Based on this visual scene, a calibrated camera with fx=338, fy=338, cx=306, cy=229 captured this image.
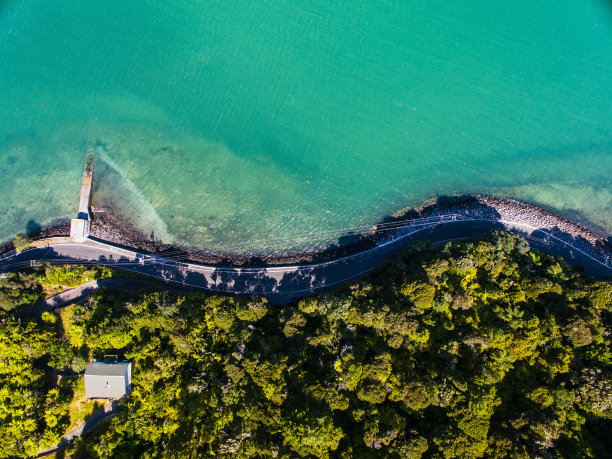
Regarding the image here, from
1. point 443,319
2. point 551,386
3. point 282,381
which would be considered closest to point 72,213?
point 282,381

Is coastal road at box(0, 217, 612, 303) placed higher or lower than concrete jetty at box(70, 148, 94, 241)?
lower

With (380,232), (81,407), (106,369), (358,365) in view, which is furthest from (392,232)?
(81,407)

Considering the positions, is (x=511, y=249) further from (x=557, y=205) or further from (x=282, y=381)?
(x=282, y=381)

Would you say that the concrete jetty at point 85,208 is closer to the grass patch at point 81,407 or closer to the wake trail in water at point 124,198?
the wake trail in water at point 124,198

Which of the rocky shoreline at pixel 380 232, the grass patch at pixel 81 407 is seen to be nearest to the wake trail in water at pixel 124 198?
the rocky shoreline at pixel 380 232

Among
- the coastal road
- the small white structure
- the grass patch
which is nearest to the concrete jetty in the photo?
the coastal road

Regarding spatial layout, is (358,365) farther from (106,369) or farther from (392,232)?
(106,369)

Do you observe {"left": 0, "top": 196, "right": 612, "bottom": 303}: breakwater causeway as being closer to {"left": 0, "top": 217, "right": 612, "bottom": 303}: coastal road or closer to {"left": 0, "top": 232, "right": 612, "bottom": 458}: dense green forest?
{"left": 0, "top": 217, "right": 612, "bottom": 303}: coastal road
